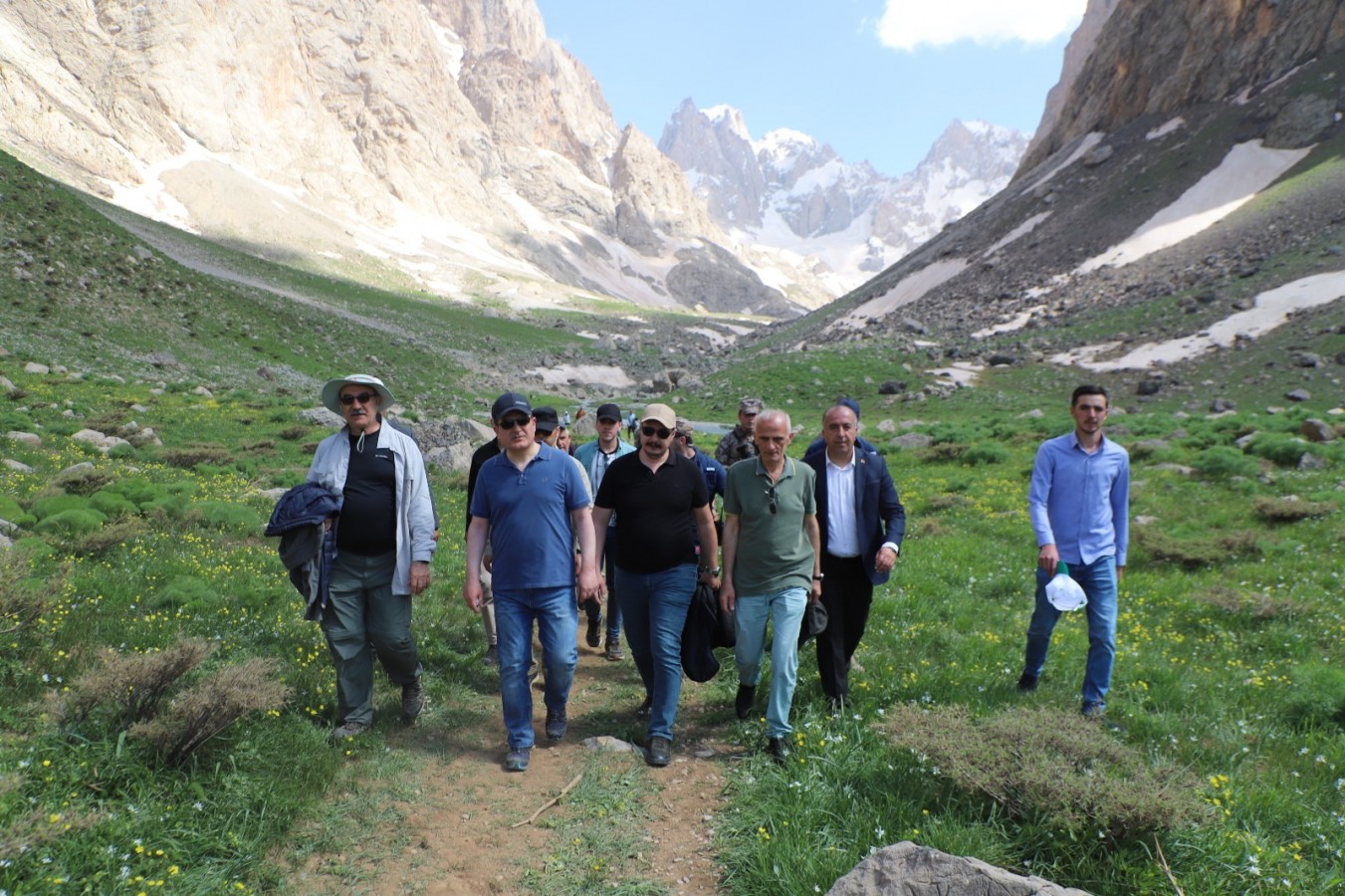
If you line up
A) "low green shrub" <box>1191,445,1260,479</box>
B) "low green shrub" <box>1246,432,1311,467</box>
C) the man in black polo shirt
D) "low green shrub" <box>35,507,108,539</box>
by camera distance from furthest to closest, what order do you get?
"low green shrub" <box>1246,432,1311,467</box>, "low green shrub" <box>1191,445,1260,479</box>, "low green shrub" <box>35,507,108,539</box>, the man in black polo shirt

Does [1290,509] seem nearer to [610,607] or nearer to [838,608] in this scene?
[838,608]

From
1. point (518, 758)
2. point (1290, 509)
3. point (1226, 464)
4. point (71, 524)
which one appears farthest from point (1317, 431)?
point (71, 524)

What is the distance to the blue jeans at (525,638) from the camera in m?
5.91

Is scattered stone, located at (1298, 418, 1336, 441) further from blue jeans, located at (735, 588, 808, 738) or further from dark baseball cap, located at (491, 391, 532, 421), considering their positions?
dark baseball cap, located at (491, 391, 532, 421)

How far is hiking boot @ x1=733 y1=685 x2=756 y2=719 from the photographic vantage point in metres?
6.64

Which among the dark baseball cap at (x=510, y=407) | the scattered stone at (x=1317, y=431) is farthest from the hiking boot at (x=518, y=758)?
the scattered stone at (x=1317, y=431)

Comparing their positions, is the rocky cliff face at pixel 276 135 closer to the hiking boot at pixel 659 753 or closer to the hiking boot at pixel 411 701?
the hiking boot at pixel 411 701

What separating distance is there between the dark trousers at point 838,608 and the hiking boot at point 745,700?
71cm

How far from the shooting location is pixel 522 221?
18700 cm

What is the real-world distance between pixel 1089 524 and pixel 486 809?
19.2 feet

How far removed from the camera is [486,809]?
5293 millimetres

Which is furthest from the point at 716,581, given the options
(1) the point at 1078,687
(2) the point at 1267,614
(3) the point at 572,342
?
(3) the point at 572,342

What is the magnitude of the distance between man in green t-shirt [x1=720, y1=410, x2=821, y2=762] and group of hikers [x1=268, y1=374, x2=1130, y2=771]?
0.02 meters

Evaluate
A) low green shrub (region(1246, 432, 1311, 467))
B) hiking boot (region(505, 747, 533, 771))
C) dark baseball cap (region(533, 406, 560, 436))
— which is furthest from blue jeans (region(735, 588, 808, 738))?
low green shrub (region(1246, 432, 1311, 467))
